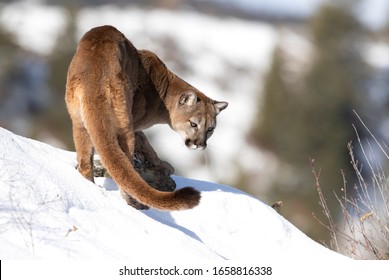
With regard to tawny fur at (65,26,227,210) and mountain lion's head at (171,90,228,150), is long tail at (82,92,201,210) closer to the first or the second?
tawny fur at (65,26,227,210)

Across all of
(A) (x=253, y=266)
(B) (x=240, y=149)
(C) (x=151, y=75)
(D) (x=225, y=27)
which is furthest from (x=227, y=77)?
(A) (x=253, y=266)

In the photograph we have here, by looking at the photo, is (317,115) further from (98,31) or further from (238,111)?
(98,31)

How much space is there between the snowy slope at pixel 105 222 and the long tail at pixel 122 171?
0.73 ft

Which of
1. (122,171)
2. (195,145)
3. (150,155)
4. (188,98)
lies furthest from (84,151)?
(188,98)

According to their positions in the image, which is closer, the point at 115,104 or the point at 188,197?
the point at 188,197

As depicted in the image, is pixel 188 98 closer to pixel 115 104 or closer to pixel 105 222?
pixel 115 104

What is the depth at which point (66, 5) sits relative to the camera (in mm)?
51656

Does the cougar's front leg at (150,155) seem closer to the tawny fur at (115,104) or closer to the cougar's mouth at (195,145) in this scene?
the tawny fur at (115,104)

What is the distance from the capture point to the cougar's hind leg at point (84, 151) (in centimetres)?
795

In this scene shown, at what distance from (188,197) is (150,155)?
8.24 feet

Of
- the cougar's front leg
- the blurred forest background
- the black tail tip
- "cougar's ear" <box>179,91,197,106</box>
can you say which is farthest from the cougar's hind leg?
the blurred forest background

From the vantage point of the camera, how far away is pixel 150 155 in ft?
30.1

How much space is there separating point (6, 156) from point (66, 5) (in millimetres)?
46027

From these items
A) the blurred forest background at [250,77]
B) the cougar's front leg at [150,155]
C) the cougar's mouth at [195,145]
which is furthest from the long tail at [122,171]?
the blurred forest background at [250,77]
